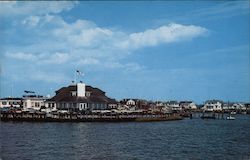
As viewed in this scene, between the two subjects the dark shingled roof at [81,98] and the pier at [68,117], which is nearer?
the pier at [68,117]

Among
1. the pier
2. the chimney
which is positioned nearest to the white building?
the chimney

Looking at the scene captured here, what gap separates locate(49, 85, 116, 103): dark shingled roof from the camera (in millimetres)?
84125

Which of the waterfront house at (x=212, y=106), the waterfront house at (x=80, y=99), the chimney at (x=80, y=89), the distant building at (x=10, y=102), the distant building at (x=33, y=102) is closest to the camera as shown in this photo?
the waterfront house at (x=80, y=99)

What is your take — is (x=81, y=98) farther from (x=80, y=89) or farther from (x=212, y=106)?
(x=212, y=106)

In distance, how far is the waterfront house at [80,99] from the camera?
83.4m

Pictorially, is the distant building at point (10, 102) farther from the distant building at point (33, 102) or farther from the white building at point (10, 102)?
the distant building at point (33, 102)

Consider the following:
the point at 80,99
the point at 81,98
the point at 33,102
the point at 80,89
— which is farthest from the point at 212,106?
the point at 80,99

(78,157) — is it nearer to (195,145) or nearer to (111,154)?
(111,154)

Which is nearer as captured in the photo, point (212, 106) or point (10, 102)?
point (10, 102)

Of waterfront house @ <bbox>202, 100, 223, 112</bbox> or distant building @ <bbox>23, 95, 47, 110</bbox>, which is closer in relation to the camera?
distant building @ <bbox>23, 95, 47, 110</bbox>

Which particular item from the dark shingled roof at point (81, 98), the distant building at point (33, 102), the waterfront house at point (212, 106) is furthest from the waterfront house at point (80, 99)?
the waterfront house at point (212, 106)

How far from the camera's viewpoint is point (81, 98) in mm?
84438

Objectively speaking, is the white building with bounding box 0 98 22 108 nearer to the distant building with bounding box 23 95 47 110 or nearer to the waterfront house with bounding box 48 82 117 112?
the distant building with bounding box 23 95 47 110

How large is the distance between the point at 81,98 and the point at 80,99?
19.7 inches
